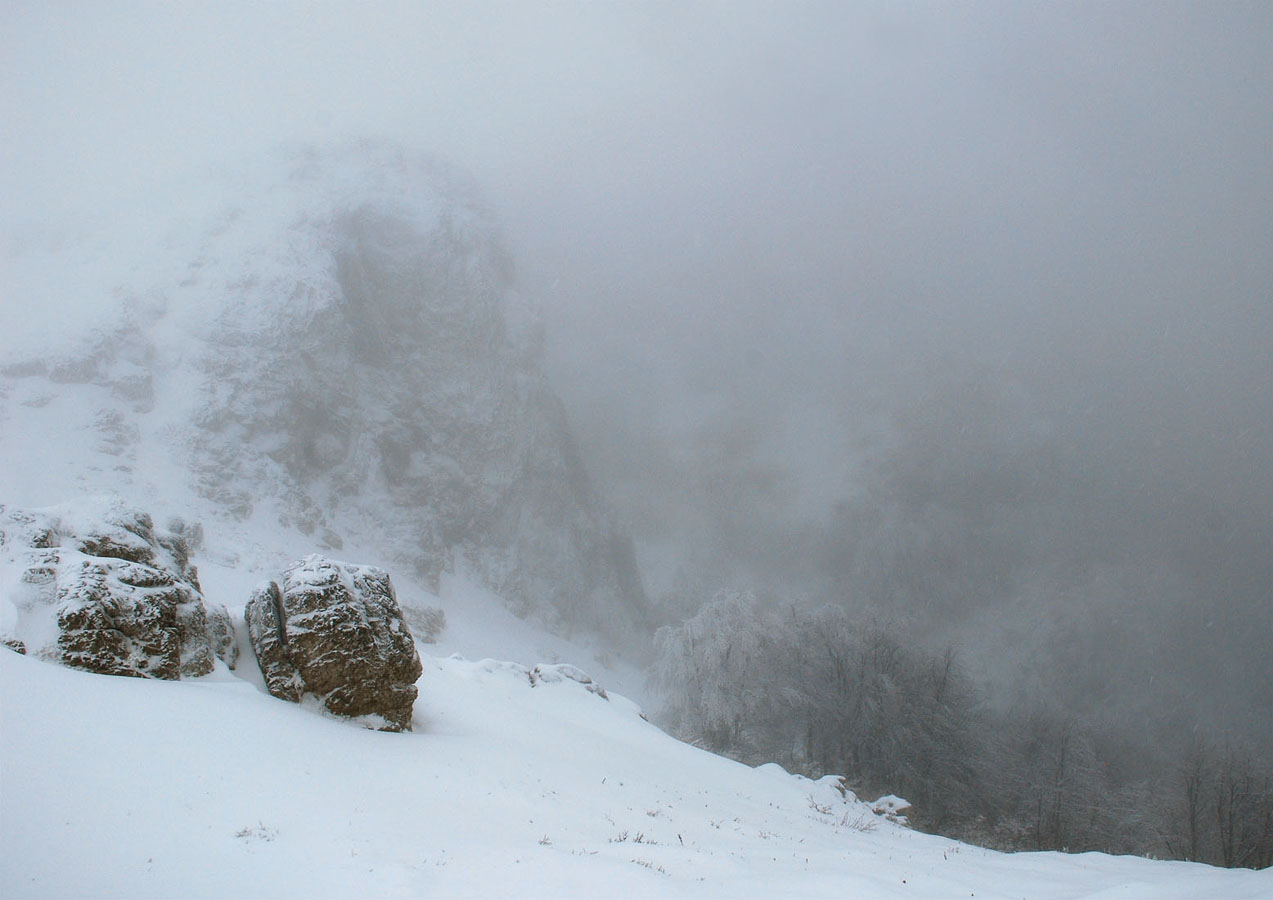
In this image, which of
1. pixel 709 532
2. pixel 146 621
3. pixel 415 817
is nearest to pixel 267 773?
pixel 415 817

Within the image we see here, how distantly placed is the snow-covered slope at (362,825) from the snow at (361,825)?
0.11 feet

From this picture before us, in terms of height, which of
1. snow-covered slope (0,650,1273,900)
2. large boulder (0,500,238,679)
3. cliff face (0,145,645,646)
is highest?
cliff face (0,145,645,646)

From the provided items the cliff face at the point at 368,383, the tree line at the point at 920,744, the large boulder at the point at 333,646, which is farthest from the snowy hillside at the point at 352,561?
the tree line at the point at 920,744

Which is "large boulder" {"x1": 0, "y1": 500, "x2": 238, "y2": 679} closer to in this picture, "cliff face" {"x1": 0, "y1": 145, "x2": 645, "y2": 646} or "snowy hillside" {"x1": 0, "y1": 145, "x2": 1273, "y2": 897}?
"snowy hillside" {"x1": 0, "y1": 145, "x2": 1273, "y2": 897}

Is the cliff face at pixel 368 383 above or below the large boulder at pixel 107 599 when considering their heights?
above

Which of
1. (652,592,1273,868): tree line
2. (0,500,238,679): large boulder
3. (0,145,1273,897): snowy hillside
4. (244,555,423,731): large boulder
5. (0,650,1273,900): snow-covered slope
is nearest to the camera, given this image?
(0,650,1273,900): snow-covered slope

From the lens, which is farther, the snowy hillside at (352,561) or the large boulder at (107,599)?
the large boulder at (107,599)

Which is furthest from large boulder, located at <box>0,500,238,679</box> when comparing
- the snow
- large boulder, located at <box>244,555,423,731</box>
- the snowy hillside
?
large boulder, located at <box>244,555,423,731</box>

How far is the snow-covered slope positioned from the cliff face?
53.9 meters

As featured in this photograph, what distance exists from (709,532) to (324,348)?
71261mm

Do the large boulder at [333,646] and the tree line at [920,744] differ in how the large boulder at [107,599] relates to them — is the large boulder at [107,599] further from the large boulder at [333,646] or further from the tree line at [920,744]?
the tree line at [920,744]

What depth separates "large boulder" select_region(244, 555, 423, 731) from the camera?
45.1 ft

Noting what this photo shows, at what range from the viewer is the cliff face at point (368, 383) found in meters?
62.4

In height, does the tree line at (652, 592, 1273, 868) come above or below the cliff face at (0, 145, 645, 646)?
below
